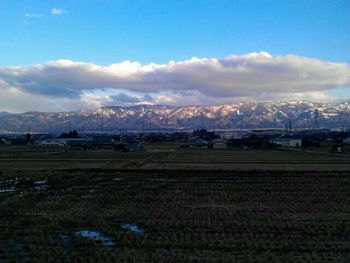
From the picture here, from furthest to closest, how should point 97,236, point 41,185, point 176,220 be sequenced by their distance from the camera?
point 41,185 → point 176,220 → point 97,236

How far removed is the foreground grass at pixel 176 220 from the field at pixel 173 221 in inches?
1.0

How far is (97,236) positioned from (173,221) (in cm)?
324

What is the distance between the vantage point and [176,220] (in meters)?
16.2

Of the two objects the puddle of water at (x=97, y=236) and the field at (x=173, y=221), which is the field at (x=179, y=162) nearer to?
the field at (x=173, y=221)

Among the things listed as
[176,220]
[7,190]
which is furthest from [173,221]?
[7,190]

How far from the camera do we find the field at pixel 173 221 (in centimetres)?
1129

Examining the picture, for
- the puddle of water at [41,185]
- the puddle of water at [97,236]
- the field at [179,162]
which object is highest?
the puddle of water at [97,236]

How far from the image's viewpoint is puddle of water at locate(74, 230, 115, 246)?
12525 mm

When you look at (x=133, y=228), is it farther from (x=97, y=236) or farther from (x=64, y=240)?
(x=64, y=240)

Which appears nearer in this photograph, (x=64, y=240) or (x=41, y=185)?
(x=64, y=240)

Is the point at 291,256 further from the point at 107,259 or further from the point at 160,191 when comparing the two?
the point at 160,191

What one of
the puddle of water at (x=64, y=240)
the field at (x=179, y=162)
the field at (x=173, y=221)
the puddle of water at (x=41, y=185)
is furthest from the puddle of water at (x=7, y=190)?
the field at (x=179, y=162)

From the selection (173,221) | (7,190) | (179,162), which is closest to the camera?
(173,221)

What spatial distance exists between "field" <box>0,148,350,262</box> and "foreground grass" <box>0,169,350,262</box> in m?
0.02
